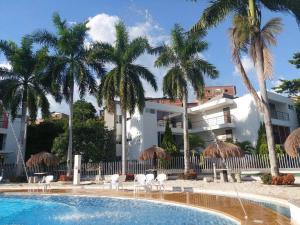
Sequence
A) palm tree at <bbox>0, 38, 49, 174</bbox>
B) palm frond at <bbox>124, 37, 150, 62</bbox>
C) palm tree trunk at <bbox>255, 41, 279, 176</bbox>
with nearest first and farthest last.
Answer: palm tree trunk at <bbox>255, 41, 279, 176</bbox> < palm frond at <bbox>124, 37, 150, 62</bbox> < palm tree at <bbox>0, 38, 49, 174</bbox>

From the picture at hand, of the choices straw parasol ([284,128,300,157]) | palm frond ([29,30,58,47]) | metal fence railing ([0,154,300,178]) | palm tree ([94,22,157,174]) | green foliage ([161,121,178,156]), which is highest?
palm frond ([29,30,58,47])

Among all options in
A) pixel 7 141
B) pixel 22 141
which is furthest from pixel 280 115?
pixel 7 141

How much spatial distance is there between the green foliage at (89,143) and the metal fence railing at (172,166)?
1.92 m

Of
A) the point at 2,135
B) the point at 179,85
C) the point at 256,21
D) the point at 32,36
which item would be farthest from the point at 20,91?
the point at 256,21

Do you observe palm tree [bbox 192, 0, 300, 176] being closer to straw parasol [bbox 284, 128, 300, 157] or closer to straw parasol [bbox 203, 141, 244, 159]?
straw parasol [bbox 284, 128, 300, 157]

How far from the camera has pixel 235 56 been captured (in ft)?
56.6

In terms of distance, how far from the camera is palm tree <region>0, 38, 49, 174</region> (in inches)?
1118

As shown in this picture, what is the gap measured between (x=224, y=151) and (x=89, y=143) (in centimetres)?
1474

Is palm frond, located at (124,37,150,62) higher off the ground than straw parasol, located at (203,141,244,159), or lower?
higher

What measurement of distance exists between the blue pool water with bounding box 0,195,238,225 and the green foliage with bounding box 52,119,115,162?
1483 cm

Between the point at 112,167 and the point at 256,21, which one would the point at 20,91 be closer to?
the point at 112,167

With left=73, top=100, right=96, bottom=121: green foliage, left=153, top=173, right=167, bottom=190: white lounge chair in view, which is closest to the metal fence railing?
left=153, top=173, right=167, bottom=190: white lounge chair

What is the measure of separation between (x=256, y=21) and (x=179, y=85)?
917 cm

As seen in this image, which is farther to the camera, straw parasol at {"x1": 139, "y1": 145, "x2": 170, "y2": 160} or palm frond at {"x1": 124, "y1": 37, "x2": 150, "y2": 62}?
palm frond at {"x1": 124, "y1": 37, "x2": 150, "y2": 62}
